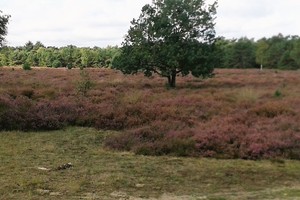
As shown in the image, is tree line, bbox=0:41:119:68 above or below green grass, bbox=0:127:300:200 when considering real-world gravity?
above

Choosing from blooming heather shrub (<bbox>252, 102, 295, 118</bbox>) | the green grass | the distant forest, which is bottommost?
the green grass

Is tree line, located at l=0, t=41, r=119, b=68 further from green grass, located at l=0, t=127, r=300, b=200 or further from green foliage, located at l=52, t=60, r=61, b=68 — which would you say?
green grass, located at l=0, t=127, r=300, b=200

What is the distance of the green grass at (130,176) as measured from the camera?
9.23 metres

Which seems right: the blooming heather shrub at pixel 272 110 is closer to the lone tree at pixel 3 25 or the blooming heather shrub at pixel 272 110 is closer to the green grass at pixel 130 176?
the green grass at pixel 130 176

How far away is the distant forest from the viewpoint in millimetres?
89312

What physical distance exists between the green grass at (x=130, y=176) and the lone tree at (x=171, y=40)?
18.0 meters

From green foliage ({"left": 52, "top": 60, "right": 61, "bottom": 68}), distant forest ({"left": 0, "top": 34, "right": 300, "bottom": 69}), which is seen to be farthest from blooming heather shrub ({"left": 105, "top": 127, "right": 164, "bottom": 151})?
green foliage ({"left": 52, "top": 60, "right": 61, "bottom": 68})

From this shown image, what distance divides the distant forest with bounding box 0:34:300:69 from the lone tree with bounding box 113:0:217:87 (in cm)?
A: 4036

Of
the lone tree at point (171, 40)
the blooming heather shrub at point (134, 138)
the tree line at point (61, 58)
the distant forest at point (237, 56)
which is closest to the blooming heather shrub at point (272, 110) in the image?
the blooming heather shrub at point (134, 138)

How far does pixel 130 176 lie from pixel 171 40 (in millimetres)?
23272

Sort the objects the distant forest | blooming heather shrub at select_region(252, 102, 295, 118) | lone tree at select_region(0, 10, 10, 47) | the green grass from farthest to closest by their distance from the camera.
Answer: the distant forest < lone tree at select_region(0, 10, 10, 47) < blooming heather shrub at select_region(252, 102, 295, 118) < the green grass

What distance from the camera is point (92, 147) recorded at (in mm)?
14938

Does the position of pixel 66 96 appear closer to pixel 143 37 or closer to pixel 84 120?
pixel 84 120

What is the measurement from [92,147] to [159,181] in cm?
502
